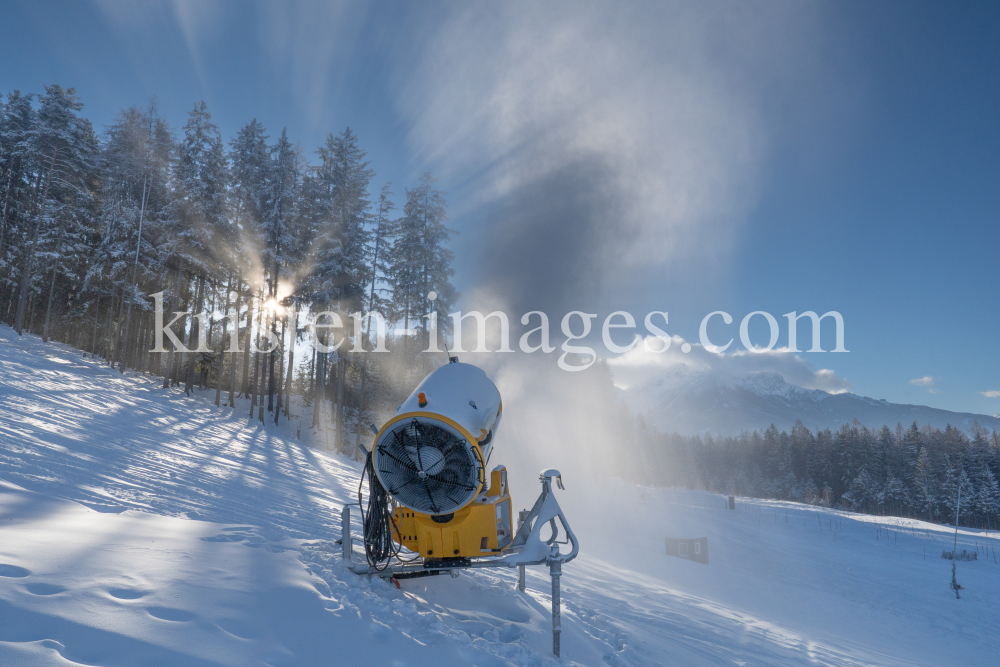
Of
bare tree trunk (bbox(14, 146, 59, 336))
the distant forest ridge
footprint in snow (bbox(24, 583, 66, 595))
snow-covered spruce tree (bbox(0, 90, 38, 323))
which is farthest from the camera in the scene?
the distant forest ridge

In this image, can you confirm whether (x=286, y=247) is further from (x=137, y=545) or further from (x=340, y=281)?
(x=137, y=545)

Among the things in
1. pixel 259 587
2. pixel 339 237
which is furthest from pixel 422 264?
pixel 259 587

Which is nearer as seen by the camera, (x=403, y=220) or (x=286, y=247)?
(x=286, y=247)

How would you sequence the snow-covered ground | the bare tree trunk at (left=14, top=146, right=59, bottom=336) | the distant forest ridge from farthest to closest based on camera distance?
the distant forest ridge < the bare tree trunk at (left=14, top=146, right=59, bottom=336) < the snow-covered ground

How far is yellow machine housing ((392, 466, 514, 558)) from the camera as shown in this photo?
5582 millimetres

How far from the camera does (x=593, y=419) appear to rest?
58938 mm

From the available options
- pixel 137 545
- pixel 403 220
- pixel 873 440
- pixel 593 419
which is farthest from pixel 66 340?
pixel 873 440

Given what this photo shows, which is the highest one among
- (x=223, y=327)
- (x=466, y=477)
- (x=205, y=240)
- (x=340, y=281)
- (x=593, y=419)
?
(x=205, y=240)

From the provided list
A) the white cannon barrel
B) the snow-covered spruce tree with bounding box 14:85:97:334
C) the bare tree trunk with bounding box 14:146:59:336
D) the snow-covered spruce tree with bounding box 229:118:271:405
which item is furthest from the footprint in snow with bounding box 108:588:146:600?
the snow-covered spruce tree with bounding box 14:85:97:334

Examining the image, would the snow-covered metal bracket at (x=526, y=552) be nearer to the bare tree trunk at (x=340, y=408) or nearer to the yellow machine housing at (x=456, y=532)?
the yellow machine housing at (x=456, y=532)

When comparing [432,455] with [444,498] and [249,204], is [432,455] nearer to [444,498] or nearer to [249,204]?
[444,498]

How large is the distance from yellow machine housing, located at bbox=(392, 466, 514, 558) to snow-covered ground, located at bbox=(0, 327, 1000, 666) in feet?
2.04

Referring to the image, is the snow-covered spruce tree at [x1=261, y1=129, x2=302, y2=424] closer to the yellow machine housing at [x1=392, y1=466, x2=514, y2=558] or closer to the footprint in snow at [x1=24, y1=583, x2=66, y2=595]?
the yellow machine housing at [x1=392, y1=466, x2=514, y2=558]

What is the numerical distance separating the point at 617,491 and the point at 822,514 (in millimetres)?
18882
